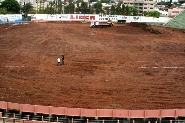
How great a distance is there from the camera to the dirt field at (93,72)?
79.5 ft

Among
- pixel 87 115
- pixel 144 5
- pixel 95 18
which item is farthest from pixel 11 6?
pixel 87 115

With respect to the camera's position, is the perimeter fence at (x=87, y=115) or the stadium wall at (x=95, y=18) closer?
the perimeter fence at (x=87, y=115)

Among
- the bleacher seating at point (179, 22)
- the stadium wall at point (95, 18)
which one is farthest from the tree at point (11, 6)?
the bleacher seating at point (179, 22)

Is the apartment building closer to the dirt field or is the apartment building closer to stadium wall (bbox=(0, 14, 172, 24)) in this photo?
stadium wall (bbox=(0, 14, 172, 24))

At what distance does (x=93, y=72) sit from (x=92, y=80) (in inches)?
104

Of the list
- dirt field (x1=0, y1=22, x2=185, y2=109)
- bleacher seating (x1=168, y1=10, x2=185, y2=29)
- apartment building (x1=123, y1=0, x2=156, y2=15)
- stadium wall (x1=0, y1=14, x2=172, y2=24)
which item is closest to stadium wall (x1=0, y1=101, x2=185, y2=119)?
dirt field (x1=0, y1=22, x2=185, y2=109)

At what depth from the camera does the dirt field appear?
2422 centimetres

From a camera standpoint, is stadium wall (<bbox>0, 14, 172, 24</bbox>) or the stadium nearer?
the stadium

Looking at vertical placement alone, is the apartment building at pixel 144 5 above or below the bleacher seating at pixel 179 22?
above

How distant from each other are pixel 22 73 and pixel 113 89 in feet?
31.0

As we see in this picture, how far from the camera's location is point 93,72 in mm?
31422

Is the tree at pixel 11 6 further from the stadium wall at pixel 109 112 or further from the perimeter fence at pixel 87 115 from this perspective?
the stadium wall at pixel 109 112

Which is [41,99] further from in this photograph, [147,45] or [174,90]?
[147,45]

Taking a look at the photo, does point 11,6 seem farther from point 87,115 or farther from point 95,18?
point 87,115
